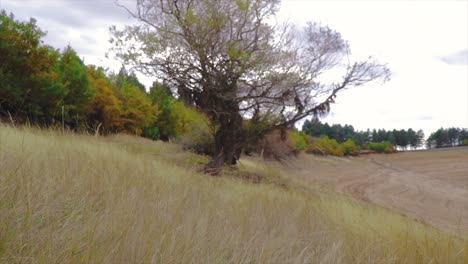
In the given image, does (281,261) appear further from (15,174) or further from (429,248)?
(15,174)

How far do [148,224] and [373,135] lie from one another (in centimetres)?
11451

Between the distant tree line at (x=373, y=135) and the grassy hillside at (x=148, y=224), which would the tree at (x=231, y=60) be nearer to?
the grassy hillside at (x=148, y=224)

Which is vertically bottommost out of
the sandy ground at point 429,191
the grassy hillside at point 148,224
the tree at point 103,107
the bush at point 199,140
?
the sandy ground at point 429,191

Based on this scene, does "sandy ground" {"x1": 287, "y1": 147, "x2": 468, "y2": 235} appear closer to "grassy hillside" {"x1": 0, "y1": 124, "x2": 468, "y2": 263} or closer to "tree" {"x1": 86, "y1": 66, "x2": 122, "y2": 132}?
"grassy hillside" {"x1": 0, "y1": 124, "x2": 468, "y2": 263}

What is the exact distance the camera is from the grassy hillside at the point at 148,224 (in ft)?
6.77

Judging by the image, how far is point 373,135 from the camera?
356 ft

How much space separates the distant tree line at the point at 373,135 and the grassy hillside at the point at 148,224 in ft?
246

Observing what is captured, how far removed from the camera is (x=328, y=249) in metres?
3.09

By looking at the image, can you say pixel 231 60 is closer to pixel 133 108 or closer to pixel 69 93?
pixel 69 93

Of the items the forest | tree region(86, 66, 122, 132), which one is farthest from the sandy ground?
tree region(86, 66, 122, 132)

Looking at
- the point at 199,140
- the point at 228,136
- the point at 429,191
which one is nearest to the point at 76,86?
the point at 199,140

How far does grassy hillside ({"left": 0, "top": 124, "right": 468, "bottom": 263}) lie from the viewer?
2.06m

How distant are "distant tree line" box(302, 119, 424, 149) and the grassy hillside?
75.1 meters

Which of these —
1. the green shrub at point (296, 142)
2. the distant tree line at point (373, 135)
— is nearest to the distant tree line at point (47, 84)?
the green shrub at point (296, 142)
